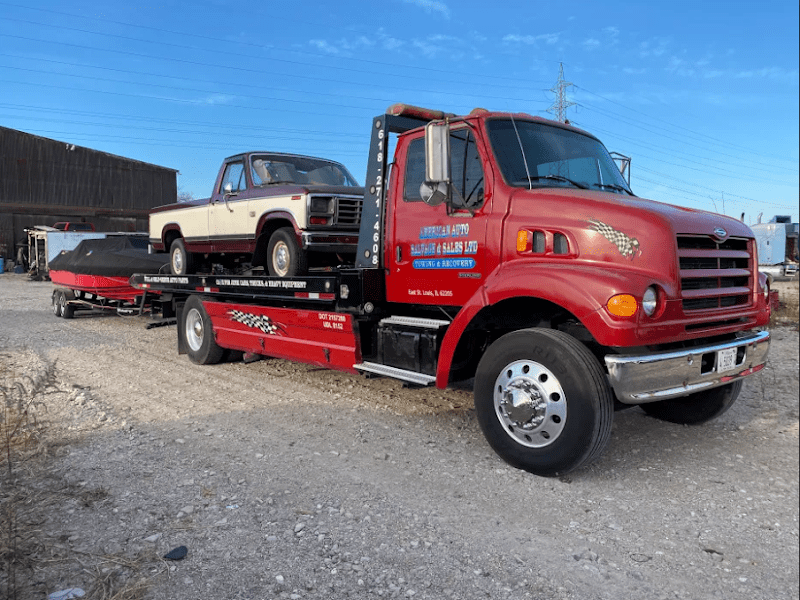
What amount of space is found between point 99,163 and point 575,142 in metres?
36.9

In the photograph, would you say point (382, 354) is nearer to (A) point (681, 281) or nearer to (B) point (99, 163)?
(A) point (681, 281)

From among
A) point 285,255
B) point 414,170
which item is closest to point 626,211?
Result: point 414,170

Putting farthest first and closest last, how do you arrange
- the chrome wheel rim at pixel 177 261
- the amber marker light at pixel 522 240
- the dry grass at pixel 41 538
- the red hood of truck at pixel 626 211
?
the chrome wheel rim at pixel 177 261, the amber marker light at pixel 522 240, the red hood of truck at pixel 626 211, the dry grass at pixel 41 538

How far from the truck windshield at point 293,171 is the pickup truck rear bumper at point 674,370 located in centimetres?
502

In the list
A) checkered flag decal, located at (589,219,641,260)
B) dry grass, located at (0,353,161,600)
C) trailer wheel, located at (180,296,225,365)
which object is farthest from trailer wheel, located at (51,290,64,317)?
checkered flag decal, located at (589,219,641,260)

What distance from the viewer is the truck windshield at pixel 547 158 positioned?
4.83 metres

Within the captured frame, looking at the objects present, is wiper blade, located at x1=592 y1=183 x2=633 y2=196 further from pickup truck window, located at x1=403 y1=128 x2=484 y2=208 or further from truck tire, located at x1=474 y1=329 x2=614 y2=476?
truck tire, located at x1=474 y1=329 x2=614 y2=476

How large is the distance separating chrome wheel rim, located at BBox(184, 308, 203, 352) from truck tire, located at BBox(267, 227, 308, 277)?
58.5 inches

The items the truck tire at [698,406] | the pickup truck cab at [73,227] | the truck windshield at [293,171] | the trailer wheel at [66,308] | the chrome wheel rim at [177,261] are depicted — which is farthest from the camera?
the pickup truck cab at [73,227]

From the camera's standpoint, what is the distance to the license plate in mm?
4228

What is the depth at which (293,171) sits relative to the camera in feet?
26.2

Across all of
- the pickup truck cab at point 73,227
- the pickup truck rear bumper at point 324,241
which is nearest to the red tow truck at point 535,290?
the pickup truck rear bumper at point 324,241

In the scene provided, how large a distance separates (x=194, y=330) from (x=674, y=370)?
6545 millimetres

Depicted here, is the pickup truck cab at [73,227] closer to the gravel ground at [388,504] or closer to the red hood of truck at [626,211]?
the gravel ground at [388,504]
